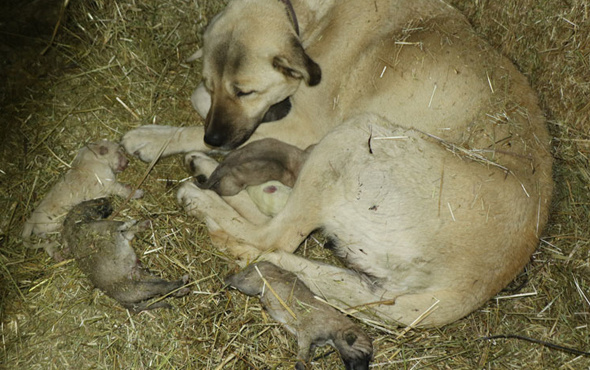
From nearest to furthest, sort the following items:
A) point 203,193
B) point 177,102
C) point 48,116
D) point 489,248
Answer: point 489,248 → point 203,193 → point 48,116 → point 177,102

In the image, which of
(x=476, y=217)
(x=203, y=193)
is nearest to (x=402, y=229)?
(x=476, y=217)

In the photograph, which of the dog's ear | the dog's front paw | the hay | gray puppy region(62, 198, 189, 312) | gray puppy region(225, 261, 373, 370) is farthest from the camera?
the dog's front paw

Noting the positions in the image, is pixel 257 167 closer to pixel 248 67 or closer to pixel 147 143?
pixel 248 67

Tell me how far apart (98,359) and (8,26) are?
327cm

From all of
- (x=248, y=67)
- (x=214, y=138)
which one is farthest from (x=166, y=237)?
(x=248, y=67)

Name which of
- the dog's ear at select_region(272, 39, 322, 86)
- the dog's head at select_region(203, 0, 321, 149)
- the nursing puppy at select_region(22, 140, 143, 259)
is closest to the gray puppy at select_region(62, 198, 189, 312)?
the nursing puppy at select_region(22, 140, 143, 259)

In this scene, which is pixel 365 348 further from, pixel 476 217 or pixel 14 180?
pixel 14 180

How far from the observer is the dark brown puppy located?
3660mm

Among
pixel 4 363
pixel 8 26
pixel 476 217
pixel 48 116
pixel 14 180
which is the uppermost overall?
pixel 476 217

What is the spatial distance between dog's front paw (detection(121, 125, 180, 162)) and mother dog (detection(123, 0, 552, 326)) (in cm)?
1

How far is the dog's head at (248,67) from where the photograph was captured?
144 inches

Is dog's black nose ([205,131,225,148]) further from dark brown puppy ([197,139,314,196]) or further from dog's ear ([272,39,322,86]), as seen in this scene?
dog's ear ([272,39,322,86])

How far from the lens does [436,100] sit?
3.52 metres

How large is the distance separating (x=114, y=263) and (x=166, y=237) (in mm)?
541
